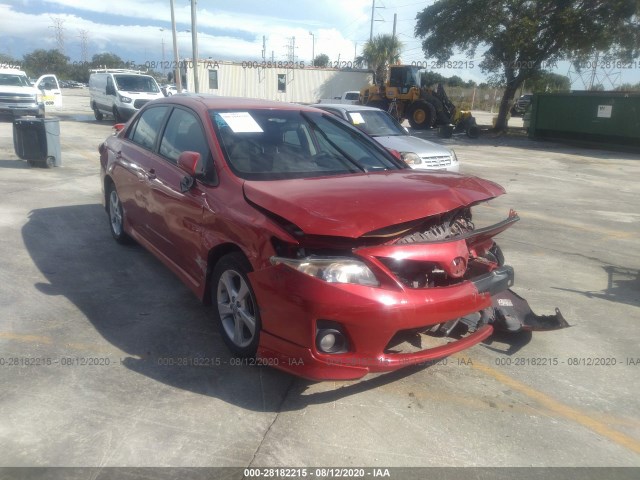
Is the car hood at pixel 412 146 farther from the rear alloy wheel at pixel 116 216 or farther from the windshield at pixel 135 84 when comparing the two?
the windshield at pixel 135 84

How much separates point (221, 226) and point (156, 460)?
1.46 metres

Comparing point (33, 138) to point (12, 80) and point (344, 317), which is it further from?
point (12, 80)

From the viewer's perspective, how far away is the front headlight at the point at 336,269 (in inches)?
117

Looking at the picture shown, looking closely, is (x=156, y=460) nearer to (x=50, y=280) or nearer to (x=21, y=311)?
(x=21, y=311)

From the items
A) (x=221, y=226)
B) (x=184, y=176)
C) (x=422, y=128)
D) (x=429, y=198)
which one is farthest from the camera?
(x=422, y=128)

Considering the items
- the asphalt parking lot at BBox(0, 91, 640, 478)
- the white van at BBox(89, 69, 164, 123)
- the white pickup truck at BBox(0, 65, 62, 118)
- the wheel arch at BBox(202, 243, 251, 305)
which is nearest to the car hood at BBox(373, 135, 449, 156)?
the asphalt parking lot at BBox(0, 91, 640, 478)

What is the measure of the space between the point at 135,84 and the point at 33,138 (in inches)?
440

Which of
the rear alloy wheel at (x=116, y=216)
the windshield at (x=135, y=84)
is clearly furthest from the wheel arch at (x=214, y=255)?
the windshield at (x=135, y=84)

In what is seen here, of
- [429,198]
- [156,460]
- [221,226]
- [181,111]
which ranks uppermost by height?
[181,111]

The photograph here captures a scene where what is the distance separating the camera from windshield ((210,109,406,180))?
3992 mm

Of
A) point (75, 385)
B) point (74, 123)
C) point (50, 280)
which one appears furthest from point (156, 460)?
point (74, 123)

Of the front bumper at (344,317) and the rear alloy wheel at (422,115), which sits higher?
the rear alloy wheel at (422,115)

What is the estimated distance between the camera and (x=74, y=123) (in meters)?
21.5

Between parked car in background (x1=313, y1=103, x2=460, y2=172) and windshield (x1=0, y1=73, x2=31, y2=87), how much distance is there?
15.2 meters
